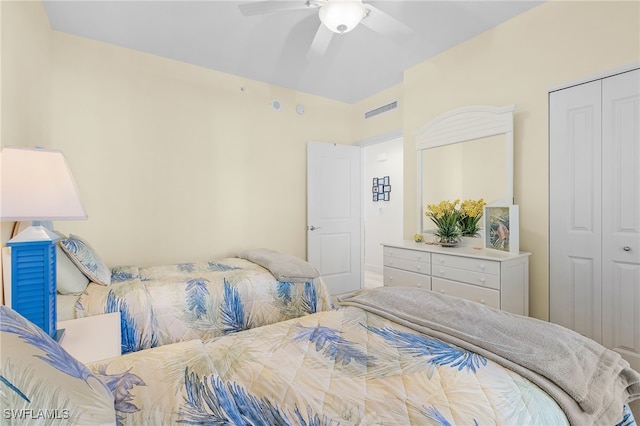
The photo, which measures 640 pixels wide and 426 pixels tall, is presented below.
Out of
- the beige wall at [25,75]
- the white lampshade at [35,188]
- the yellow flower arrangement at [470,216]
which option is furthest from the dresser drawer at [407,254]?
the beige wall at [25,75]

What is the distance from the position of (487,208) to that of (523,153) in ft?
1.74

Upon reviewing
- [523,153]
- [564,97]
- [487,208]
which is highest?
[564,97]

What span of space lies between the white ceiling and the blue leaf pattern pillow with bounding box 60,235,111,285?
1.86 m

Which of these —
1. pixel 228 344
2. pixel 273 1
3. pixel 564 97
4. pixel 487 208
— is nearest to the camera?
pixel 228 344

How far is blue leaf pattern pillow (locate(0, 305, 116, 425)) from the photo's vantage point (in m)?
0.51

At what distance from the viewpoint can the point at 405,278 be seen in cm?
296

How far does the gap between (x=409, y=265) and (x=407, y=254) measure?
0.34 feet

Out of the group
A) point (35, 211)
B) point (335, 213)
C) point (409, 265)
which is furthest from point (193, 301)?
→ point (335, 213)

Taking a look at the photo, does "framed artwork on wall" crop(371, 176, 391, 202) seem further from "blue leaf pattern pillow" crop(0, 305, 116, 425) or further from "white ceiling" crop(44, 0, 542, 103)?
"blue leaf pattern pillow" crop(0, 305, 116, 425)

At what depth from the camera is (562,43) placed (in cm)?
234

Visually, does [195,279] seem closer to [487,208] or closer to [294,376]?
[294,376]

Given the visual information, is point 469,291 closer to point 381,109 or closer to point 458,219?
point 458,219

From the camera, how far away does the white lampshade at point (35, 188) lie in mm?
1131

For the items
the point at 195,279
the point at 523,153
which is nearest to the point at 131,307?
the point at 195,279
